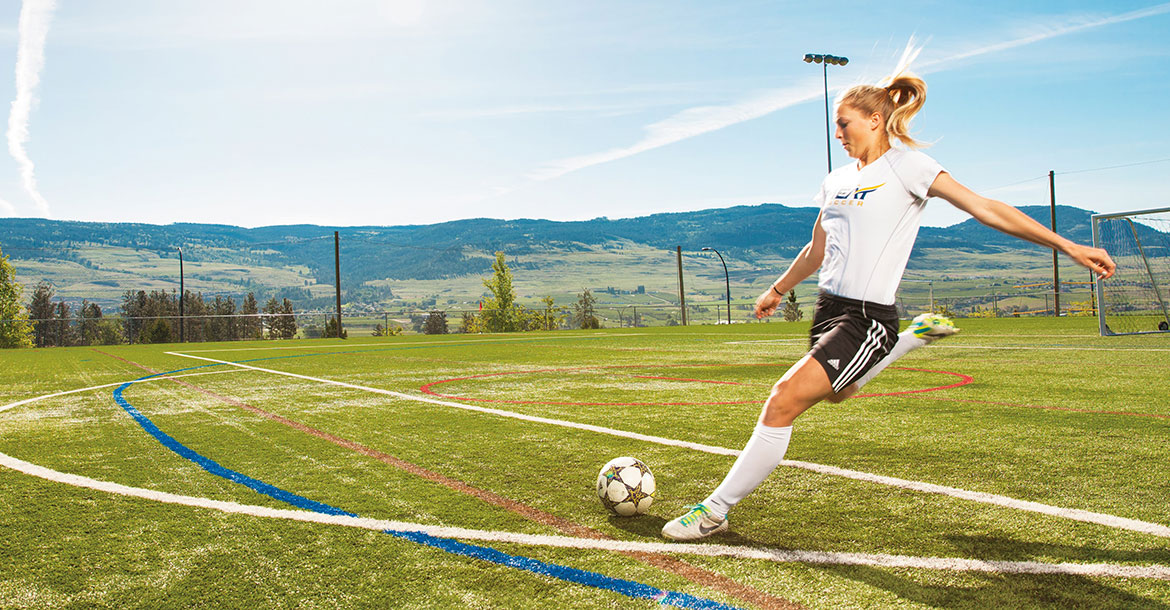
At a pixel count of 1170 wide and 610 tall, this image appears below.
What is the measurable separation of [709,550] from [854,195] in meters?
1.62

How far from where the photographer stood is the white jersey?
10.6 ft

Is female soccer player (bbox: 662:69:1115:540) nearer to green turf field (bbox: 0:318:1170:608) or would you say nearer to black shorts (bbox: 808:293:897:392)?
black shorts (bbox: 808:293:897:392)

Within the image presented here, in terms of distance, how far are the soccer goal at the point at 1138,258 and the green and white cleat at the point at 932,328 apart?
1666 cm

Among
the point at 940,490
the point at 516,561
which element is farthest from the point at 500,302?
the point at 516,561

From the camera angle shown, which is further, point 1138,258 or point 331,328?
point 331,328

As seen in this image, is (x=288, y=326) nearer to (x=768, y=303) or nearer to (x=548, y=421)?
(x=548, y=421)

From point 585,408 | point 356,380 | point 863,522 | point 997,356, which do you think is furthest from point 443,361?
point 863,522

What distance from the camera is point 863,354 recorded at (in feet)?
10.7

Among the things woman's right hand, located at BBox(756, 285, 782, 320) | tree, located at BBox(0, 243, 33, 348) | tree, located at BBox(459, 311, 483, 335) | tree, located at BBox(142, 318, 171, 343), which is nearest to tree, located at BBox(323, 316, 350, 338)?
tree, located at BBox(142, 318, 171, 343)

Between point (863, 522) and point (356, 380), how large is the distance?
876cm

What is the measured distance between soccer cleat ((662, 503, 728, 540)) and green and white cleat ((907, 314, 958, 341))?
1225mm

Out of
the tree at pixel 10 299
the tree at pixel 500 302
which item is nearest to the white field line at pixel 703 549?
the tree at pixel 10 299

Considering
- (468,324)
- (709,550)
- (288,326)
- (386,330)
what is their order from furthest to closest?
(468,324) → (386,330) → (288,326) → (709,550)

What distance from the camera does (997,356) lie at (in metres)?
12.6
